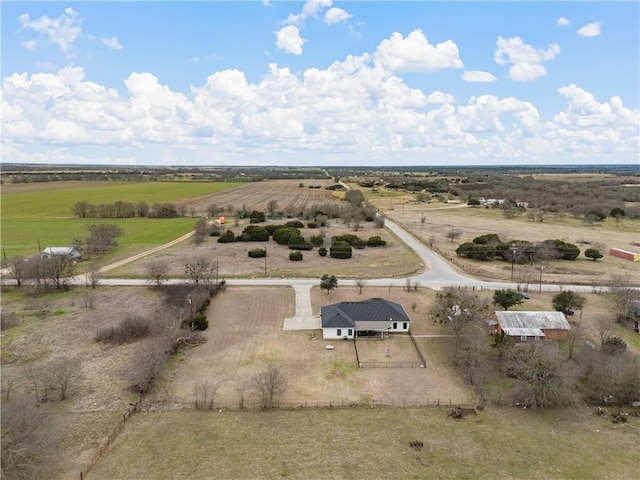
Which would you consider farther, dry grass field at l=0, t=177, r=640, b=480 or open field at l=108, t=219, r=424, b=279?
open field at l=108, t=219, r=424, b=279

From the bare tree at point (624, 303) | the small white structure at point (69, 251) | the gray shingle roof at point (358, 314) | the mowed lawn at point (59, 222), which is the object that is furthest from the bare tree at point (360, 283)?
the mowed lawn at point (59, 222)

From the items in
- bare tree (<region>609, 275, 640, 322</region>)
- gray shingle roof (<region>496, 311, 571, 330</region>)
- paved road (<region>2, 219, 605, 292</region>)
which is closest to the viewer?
gray shingle roof (<region>496, 311, 571, 330</region>)

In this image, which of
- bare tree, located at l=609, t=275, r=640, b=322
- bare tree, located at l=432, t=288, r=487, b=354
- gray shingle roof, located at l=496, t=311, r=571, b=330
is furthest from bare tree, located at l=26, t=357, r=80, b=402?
bare tree, located at l=609, t=275, r=640, b=322

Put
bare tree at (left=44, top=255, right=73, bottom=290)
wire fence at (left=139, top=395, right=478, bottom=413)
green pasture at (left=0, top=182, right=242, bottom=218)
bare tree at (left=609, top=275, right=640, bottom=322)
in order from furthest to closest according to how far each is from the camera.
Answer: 1. green pasture at (left=0, top=182, right=242, bottom=218)
2. bare tree at (left=44, top=255, right=73, bottom=290)
3. bare tree at (left=609, top=275, right=640, bottom=322)
4. wire fence at (left=139, top=395, right=478, bottom=413)

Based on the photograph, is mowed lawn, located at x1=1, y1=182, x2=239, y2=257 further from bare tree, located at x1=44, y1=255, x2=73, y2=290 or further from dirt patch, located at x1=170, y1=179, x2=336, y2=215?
bare tree, located at x1=44, y1=255, x2=73, y2=290

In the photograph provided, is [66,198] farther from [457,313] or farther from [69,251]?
[457,313]

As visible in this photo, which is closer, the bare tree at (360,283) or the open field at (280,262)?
the bare tree at (360,283)

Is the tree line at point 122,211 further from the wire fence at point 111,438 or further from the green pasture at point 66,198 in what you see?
the wire fence at point 111,438

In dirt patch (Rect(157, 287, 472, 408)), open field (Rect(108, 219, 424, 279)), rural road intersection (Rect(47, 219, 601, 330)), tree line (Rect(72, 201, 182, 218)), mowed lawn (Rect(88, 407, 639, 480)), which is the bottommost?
mowed lawn (Rect(88, 407, 639, 480))
